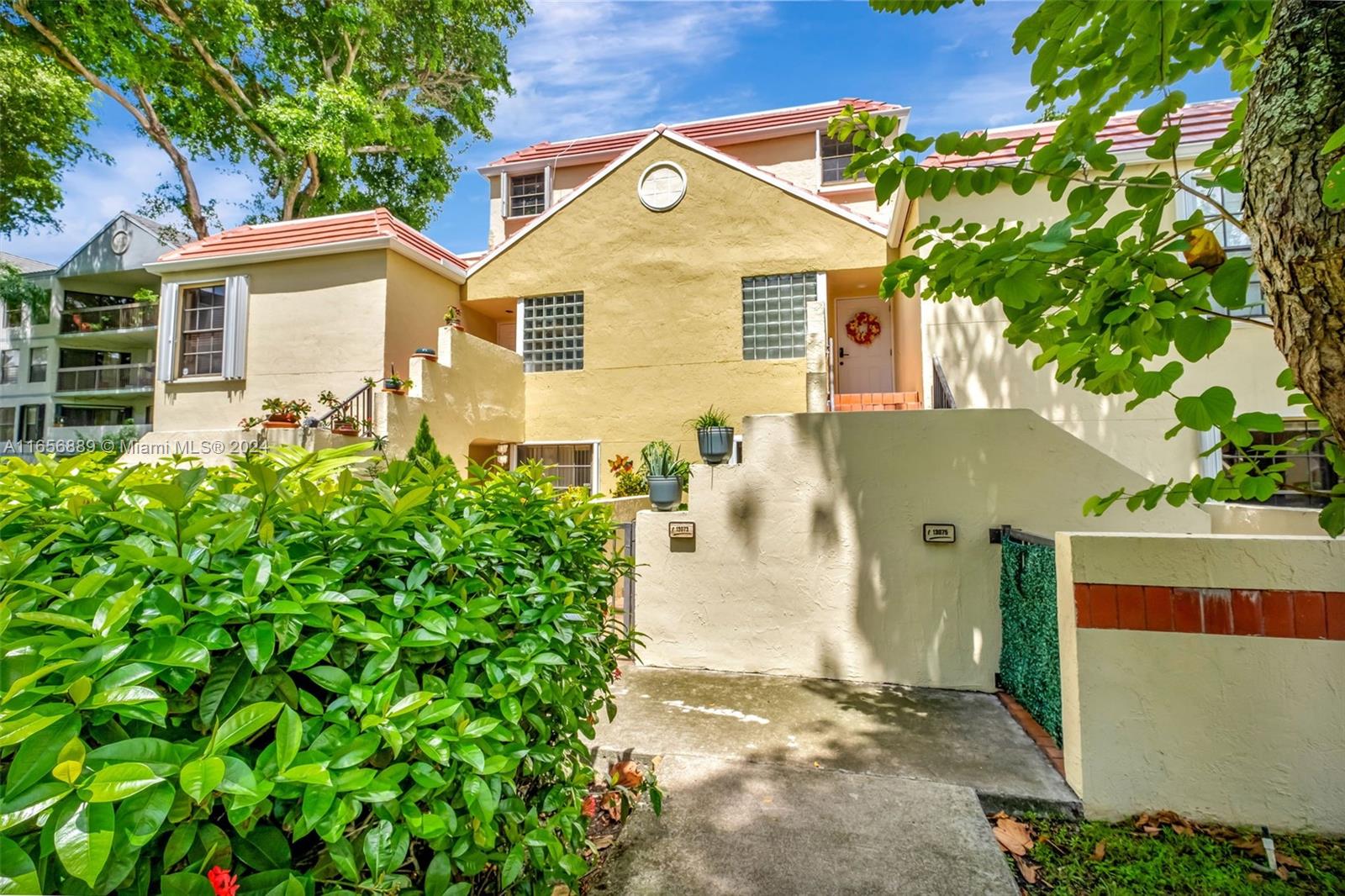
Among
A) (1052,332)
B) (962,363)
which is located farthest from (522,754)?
(962,363)

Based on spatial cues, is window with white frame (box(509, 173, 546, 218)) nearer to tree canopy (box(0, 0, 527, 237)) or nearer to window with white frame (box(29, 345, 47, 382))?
tree canopy (box(0, 0, 527, 237))

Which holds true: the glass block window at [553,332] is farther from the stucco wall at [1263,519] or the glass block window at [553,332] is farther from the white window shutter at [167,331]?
the stucco wall at [1263,519]

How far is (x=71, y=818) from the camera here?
74 cm

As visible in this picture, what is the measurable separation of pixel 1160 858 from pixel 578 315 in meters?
10.1

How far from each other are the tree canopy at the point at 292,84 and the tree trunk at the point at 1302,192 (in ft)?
56.7

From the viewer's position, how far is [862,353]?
36.4 ft

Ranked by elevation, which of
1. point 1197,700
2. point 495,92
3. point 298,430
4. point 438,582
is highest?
point 495,92

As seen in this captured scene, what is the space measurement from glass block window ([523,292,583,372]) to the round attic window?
7.01 ft

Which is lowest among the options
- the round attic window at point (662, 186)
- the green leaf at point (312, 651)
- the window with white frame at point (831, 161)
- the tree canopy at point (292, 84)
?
the green leaf at point (312, 651)

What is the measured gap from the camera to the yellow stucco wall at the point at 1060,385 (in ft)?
22.0

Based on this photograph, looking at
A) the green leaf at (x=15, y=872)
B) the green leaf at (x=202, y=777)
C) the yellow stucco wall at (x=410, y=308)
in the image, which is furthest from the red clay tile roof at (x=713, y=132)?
the green leaf at (x=15, y=872)

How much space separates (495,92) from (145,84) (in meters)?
8.65

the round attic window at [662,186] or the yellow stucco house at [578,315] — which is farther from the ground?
the round attic window at [662,186]

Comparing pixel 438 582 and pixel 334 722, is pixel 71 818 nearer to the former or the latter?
pixel 334 722
